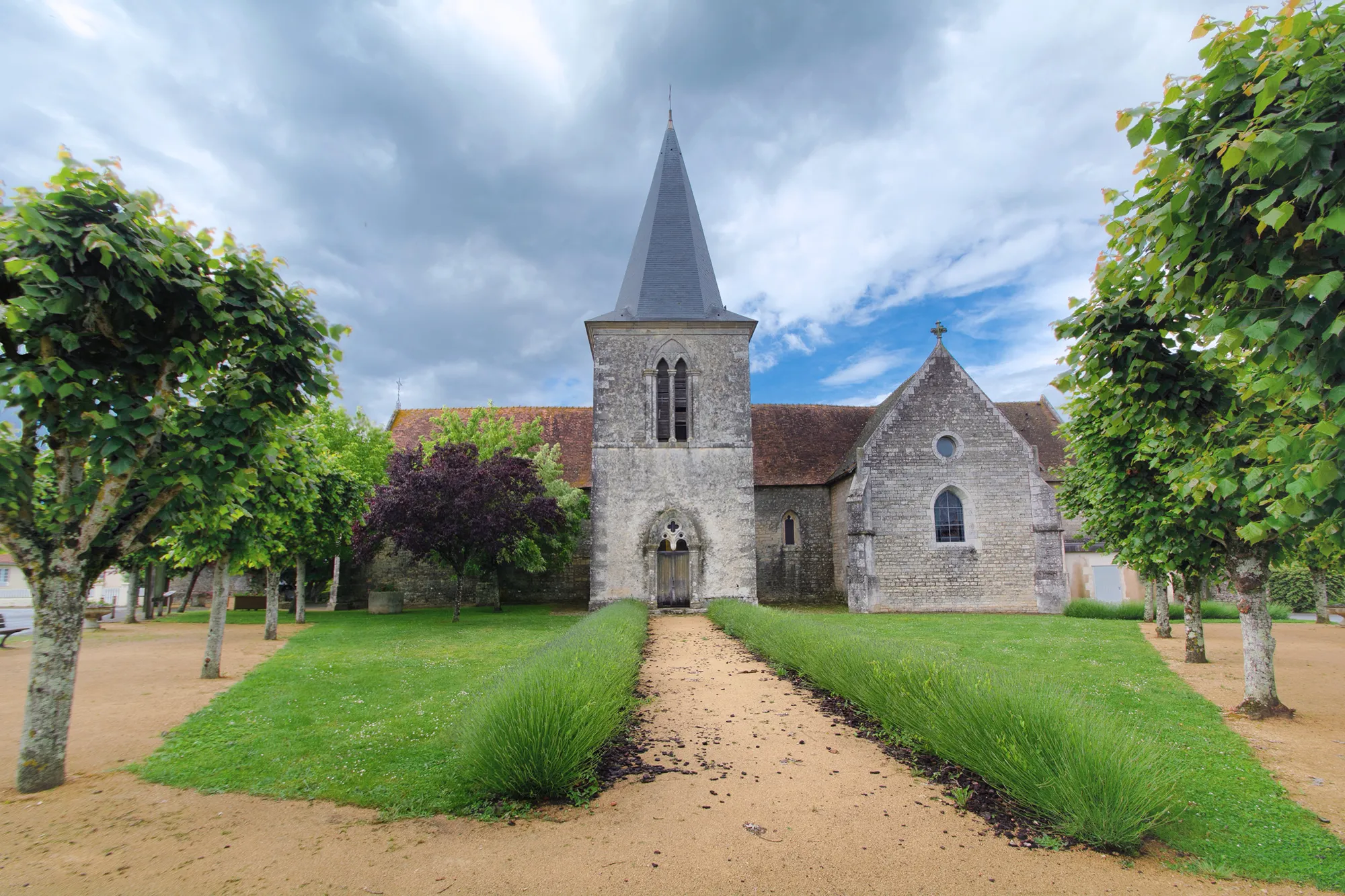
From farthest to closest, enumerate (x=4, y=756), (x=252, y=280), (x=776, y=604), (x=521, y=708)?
(x=776, y=604), (x=4, y=756), (x=252, y=280), (x=521, y=708)

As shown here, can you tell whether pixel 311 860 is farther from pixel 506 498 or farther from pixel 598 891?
pixel 506 498

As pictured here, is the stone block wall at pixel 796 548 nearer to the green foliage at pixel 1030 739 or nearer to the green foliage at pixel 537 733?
the green foliage at pixel 1030 739

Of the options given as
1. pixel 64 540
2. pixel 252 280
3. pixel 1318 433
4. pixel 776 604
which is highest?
pixel 252 280

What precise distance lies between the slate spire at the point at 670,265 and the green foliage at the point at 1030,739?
16.3 m

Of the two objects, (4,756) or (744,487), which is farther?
(744,487)

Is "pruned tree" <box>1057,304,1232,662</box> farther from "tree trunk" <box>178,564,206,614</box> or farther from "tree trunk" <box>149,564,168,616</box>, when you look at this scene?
"tree trunk" <box>149,564,168,616</box>

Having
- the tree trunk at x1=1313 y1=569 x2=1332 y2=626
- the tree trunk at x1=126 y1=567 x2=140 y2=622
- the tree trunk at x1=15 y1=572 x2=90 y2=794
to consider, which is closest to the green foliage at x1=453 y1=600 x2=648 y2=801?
the tree trunk at x1=15 y1=572 x2=90 y2=794

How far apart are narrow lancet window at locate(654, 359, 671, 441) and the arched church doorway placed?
2978mm

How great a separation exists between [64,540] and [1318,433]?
28.5ft

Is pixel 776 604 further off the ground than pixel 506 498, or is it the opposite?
pixel 506 498

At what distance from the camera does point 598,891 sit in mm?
3801

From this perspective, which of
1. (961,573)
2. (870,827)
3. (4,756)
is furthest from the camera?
(961,573)

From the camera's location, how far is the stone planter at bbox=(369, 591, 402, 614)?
79.3ft

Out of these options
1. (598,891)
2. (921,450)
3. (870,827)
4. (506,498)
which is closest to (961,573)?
(921,450)
